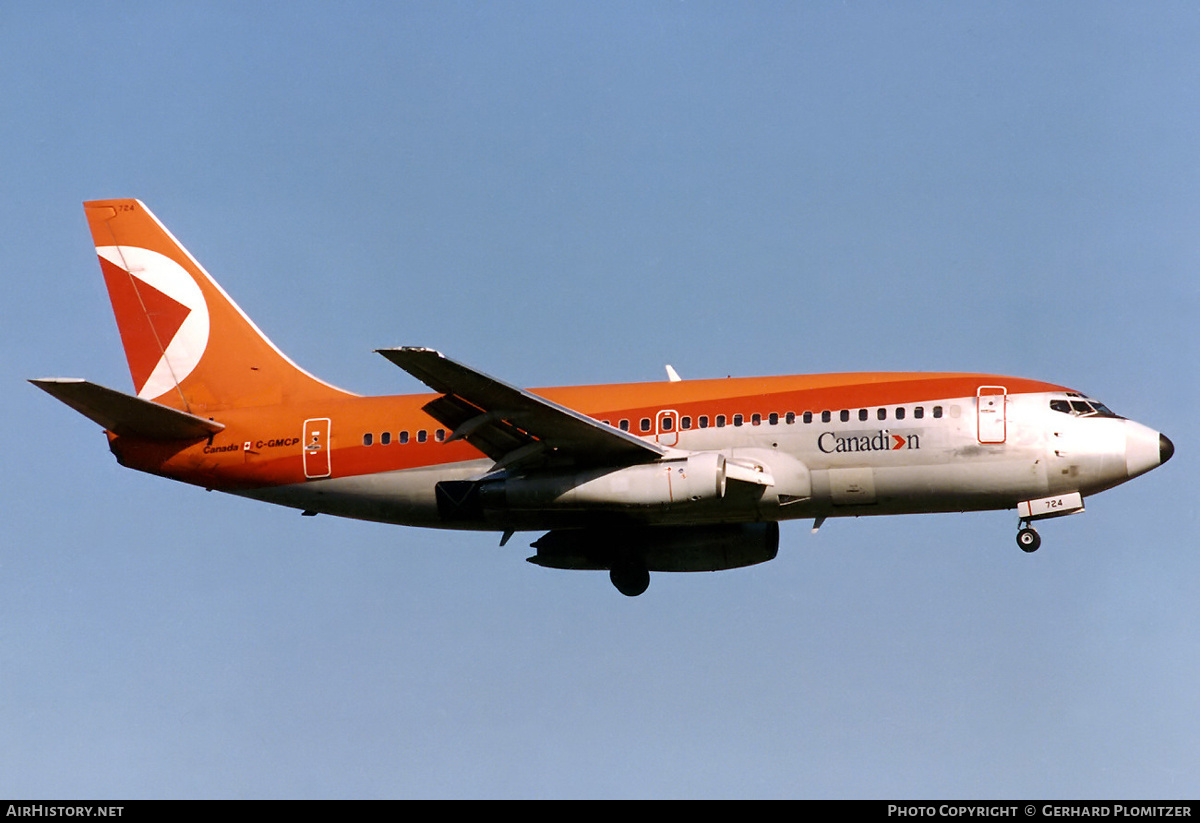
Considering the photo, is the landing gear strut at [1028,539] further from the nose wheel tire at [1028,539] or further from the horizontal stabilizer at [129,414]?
the horizontal stabilizer at [129,414]

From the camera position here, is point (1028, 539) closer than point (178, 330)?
Yes

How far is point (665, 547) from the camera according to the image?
4241 centimetres

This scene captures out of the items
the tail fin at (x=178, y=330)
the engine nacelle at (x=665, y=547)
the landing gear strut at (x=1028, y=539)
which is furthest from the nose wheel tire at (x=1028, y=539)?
the tail fin at (x=178, y=330)

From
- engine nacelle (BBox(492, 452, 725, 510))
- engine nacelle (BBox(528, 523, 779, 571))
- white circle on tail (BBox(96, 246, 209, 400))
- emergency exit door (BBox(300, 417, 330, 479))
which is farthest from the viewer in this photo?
white circle on tail (BBox(96, 246, 209, 400))

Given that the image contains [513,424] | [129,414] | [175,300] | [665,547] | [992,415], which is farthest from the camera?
[175,300]

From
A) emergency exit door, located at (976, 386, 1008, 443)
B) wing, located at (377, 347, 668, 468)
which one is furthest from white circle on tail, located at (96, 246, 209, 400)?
emergency exit door, located at (976, 386, 1008, 443)

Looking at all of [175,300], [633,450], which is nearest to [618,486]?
[633,450]

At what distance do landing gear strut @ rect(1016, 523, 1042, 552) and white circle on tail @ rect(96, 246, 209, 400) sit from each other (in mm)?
21577

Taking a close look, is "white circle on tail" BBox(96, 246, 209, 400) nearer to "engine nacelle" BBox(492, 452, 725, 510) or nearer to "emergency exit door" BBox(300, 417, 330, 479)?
"emergency exit door" BBox(300, 417, 330, 479)

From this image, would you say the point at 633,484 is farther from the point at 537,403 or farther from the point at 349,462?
the point at 349,462

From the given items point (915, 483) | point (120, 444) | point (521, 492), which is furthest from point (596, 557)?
point (120, 444)

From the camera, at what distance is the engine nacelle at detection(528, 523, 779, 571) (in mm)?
41875

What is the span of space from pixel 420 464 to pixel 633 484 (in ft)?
19.2

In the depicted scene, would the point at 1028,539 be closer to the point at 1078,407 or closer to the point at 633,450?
the point at 1078,407
